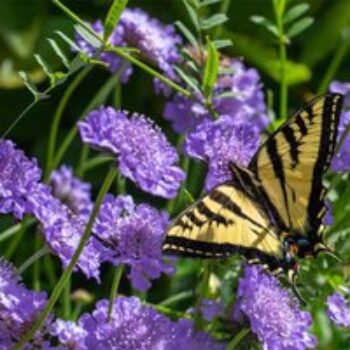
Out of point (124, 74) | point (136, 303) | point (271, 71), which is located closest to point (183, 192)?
point (136, 303)

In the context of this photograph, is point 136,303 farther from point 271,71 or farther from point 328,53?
point 328,53

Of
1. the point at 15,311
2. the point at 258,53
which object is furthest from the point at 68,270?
the point at 258,53

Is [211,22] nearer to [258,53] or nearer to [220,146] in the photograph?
[220,146]

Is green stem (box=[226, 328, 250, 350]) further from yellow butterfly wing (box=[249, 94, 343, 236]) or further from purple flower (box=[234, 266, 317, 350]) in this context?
yellow butterfly wing (box=[249, 94, 343, 236])

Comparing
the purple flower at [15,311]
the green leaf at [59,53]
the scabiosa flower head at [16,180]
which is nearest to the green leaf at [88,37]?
the green leaf at [59,53]

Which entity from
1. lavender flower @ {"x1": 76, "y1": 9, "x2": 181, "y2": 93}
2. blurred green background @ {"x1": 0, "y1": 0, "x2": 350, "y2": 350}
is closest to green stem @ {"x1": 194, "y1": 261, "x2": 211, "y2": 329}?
lavender flower @ {"x1": 76, "y1": 9, "x2": 181, "y2": 93}

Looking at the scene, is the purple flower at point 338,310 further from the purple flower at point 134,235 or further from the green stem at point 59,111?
the green stem at point 59,111
